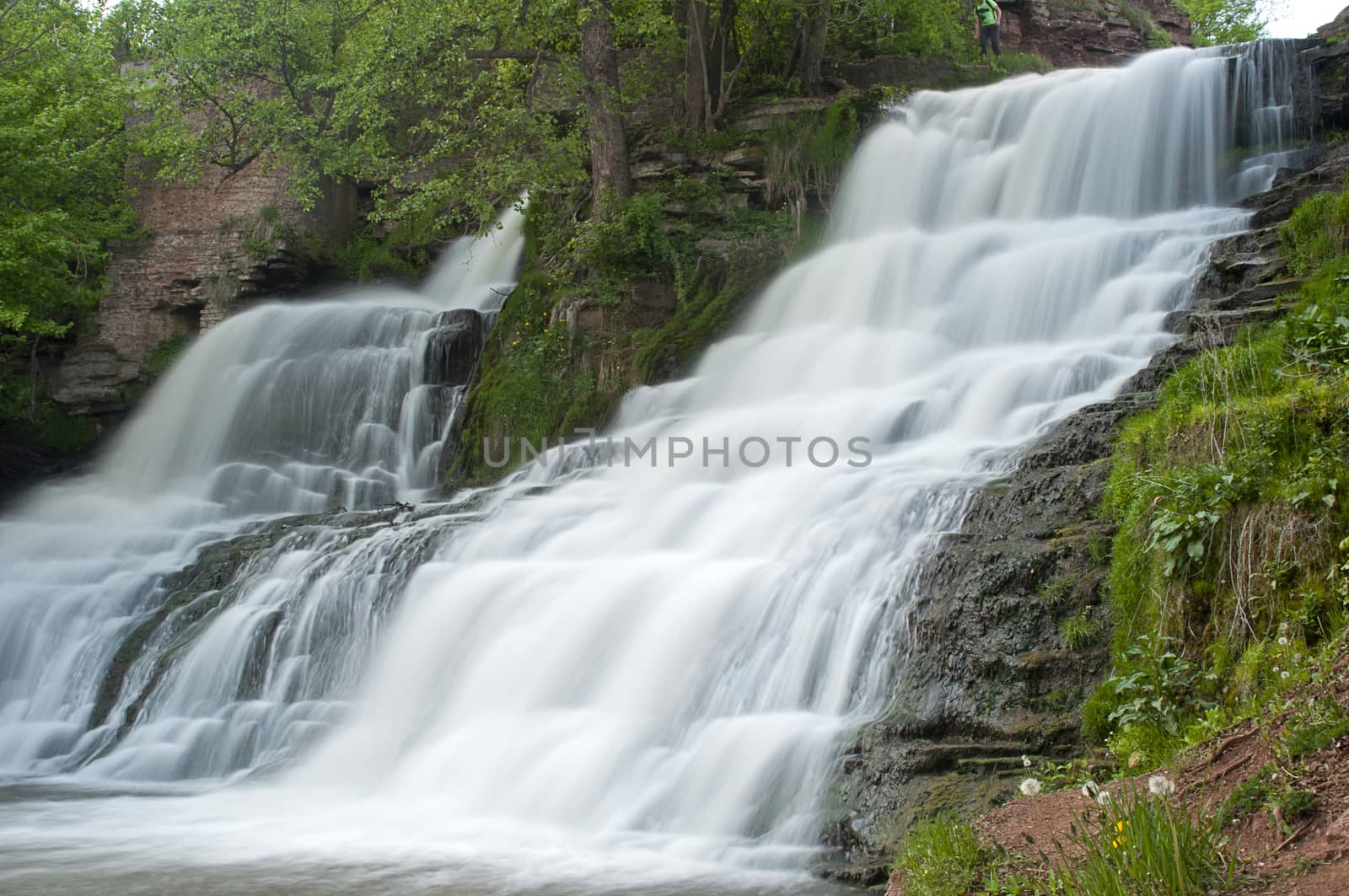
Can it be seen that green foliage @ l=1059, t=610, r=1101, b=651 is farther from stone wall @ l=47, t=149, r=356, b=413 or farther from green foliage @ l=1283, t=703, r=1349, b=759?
stone wall @ l=47, t=149, r=356, b=413

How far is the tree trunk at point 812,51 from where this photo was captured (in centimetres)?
1931

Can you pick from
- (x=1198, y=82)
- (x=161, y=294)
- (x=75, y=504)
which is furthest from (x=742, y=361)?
(x=161, y=294)

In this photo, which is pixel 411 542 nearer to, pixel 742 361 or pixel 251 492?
pixel 742 361

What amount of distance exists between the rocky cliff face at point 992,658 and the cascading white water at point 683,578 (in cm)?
31

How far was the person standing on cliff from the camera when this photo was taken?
22547 mm

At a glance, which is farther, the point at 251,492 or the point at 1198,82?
the point at 251,492

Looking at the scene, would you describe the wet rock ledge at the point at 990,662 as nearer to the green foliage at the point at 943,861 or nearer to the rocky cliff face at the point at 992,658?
the rocky cliff face at the point at 992,658

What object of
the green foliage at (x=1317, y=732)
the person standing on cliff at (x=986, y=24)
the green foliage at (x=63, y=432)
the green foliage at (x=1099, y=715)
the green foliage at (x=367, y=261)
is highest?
the person standing on cliff at (x=986, y=24)

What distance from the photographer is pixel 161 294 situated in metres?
21.2

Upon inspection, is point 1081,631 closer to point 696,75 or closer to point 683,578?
point 683,578

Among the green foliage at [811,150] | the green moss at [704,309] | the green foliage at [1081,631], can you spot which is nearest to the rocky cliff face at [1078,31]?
the green foliage at [811,150]

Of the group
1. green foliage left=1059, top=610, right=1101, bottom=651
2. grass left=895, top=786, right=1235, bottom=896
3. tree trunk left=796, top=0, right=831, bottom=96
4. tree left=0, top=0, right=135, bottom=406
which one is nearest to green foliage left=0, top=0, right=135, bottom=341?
tree left=0, top=0, right=135, bottom=406

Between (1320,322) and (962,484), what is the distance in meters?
2.48

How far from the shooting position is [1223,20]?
31.3m
